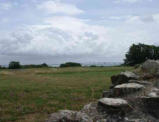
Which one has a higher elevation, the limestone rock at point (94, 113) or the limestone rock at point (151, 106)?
the limestone rock at point (151, 106)

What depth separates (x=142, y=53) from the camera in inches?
2891

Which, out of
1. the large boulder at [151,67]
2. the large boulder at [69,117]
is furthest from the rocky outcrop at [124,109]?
the large boulder at [151,67]

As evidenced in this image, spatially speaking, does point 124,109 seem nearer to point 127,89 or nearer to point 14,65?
point 127,89

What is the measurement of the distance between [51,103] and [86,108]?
13.1ft

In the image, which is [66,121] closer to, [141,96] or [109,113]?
[109,113]

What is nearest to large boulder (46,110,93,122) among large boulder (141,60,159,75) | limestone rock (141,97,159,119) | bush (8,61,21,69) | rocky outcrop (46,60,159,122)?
rocky outcrop (46,60,159,122)

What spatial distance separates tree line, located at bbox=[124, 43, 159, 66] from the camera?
2896 inches

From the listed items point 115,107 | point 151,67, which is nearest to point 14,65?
point 151,67

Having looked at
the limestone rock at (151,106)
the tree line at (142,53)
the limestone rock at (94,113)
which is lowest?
the limestone rock at (94,113)

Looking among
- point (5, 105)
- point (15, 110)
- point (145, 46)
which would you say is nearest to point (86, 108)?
point (15, 110)

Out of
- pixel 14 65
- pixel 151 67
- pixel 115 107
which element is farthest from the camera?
pixel 14 65

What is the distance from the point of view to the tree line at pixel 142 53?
73562 mm

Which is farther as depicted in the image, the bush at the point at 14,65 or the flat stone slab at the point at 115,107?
the bush at the point at 14,65

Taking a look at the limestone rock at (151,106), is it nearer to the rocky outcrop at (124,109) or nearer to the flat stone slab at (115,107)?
the rocky outcrop at (124,109)
